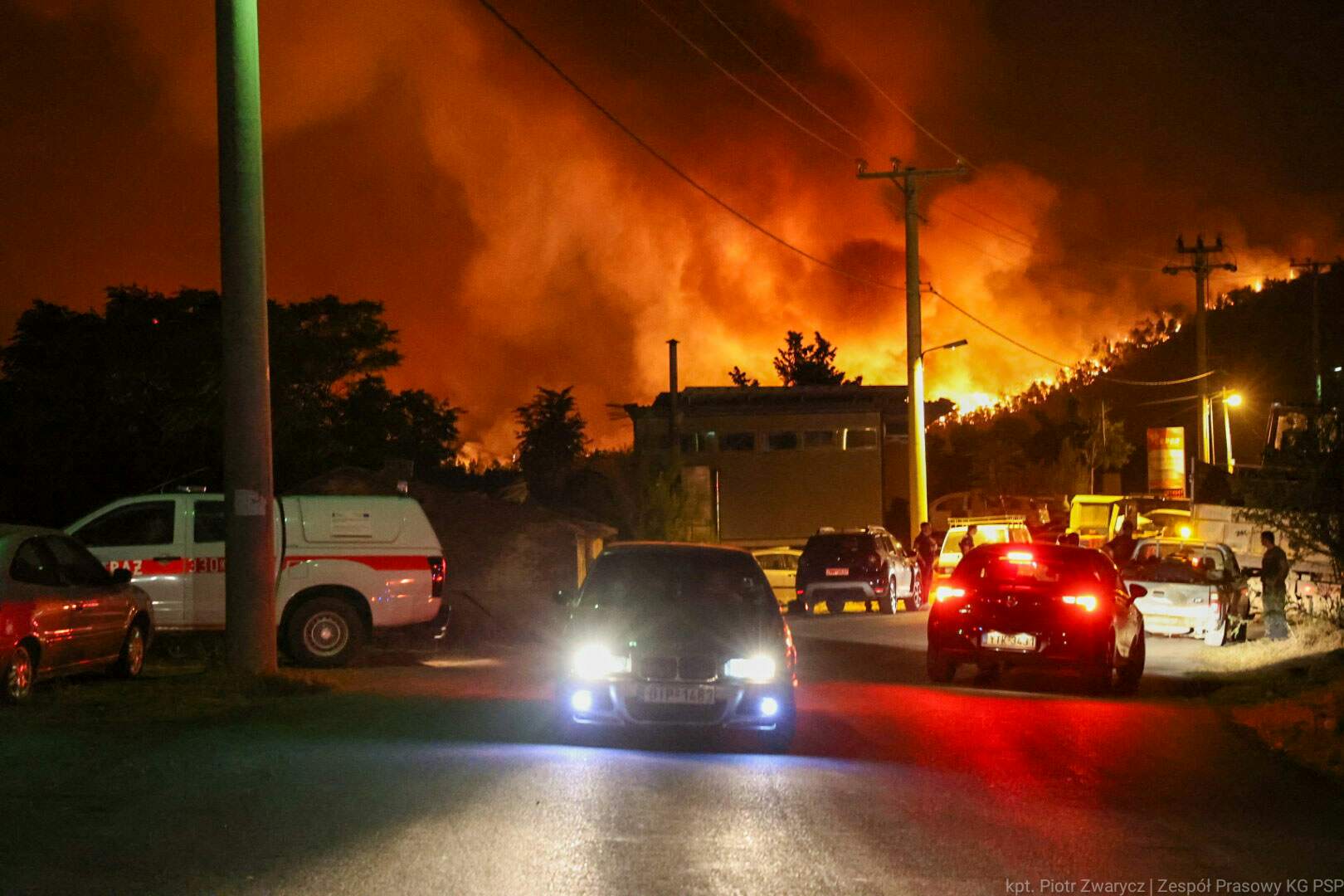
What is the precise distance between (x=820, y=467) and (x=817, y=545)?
29230 millimetres

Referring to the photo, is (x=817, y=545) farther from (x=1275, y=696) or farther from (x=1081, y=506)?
(x=1275, y=696)

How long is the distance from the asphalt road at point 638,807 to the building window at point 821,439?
4693 cm

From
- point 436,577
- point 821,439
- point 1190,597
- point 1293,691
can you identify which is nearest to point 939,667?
point 1293,691

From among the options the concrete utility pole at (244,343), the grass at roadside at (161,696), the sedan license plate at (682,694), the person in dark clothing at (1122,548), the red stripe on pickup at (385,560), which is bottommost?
the grass at roadside at (161,696)

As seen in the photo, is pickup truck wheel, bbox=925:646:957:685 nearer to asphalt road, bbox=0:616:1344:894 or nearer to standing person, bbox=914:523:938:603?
asphalt road, bbox=0:616:1344:894

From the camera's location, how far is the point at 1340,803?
31.2 feet

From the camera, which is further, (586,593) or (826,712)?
(826,712)

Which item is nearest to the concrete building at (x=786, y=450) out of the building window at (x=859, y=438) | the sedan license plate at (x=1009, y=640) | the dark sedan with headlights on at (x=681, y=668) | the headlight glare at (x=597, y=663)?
the building window at (x=859, y=438)

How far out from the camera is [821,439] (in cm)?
6062

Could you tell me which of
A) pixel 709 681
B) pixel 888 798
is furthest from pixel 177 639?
pixel 888 798

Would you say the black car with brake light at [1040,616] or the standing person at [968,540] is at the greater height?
the standing person at [968,540]

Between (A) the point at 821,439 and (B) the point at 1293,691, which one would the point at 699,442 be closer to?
(A) the point at 821,439

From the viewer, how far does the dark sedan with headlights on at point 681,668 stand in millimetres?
10906

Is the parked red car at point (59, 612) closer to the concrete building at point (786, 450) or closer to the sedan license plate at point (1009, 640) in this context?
the sedan license plate at point (1009, 640)
